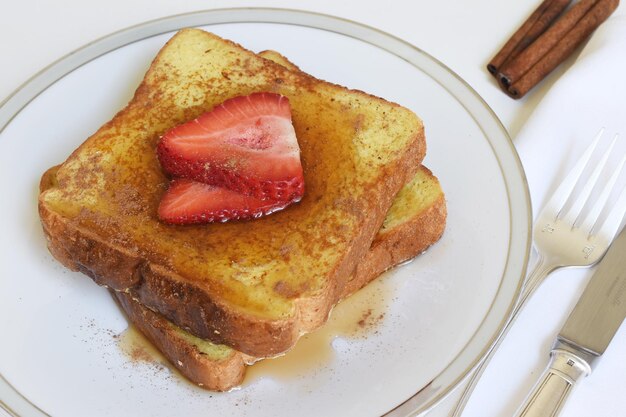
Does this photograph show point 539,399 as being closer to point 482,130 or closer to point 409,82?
point 482,130

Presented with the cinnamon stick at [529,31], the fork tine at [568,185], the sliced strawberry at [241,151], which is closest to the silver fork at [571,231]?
the fork tine at [568,185]

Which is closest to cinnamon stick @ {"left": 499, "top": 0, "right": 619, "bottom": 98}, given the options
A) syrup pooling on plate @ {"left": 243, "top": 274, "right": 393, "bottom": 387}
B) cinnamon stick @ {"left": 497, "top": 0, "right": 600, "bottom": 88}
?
cinnamon stick @ {"left": 497, "top": 0, "right": 600, "bottom": 88}

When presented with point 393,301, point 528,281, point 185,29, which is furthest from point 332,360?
point 185,29

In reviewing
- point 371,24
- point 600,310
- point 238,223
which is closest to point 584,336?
point 600,310

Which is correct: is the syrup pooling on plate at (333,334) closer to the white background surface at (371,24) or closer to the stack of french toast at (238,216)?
the stack of french toast at (238,216)

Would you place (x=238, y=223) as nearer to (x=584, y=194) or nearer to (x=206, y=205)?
(x=206, y=205)

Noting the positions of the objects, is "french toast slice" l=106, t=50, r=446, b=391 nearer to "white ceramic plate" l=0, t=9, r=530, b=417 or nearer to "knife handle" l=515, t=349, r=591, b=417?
"white ceramic plate" l=0, t=9, r=530, b=417
